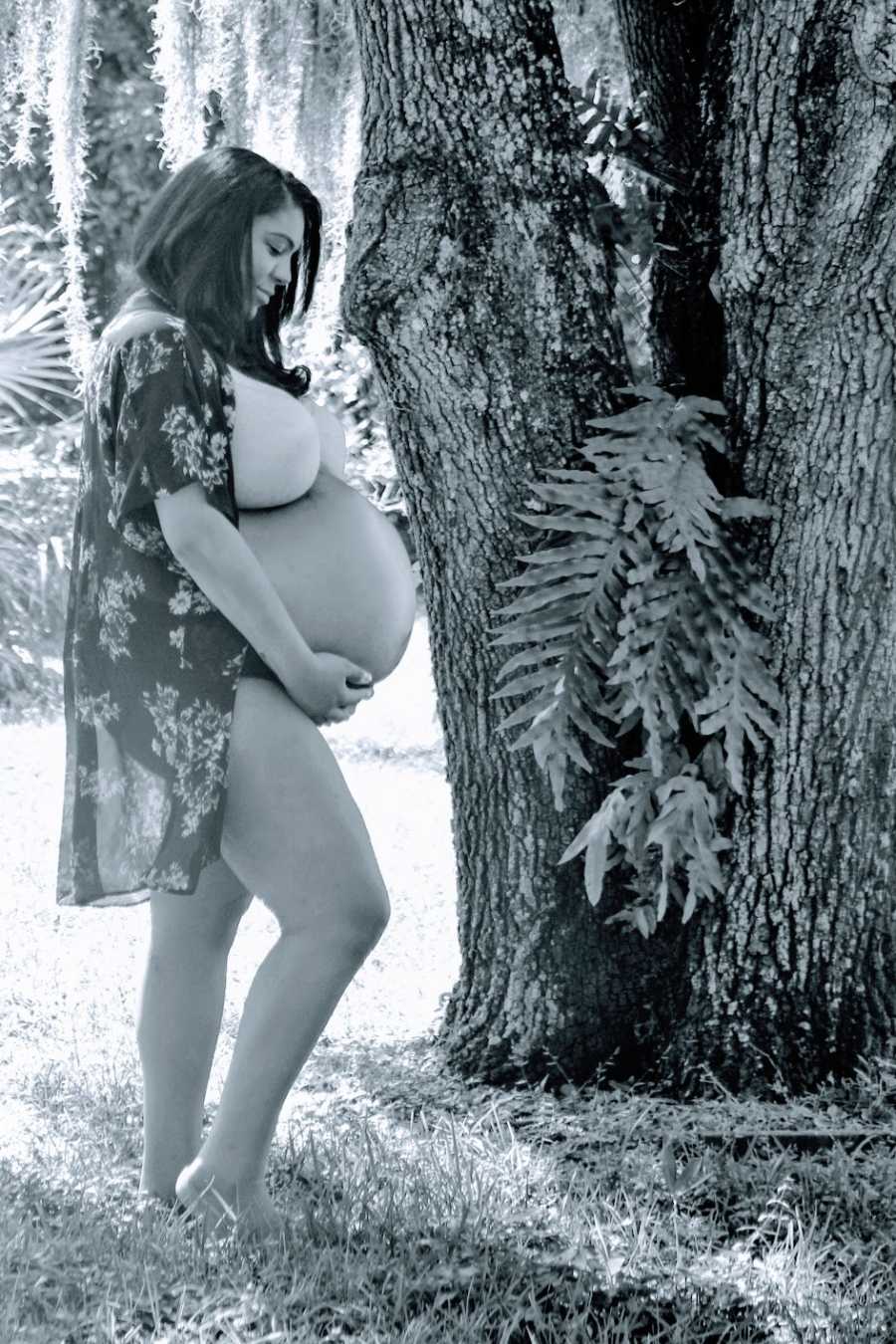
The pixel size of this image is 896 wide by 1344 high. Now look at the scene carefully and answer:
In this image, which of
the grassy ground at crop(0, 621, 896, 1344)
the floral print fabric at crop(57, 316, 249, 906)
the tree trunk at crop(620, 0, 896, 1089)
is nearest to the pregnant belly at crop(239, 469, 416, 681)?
the floral print fabric at crop(57, 316, 249, 906)

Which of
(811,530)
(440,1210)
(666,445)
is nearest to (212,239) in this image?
(666,445)

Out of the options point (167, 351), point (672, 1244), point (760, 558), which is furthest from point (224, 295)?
point (672, 1244)

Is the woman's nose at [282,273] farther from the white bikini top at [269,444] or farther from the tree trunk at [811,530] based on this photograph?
the tree trunk at [811,530]

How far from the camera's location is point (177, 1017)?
8.93ft

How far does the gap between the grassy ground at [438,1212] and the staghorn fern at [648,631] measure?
51cm

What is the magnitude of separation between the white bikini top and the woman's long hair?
0.11 m

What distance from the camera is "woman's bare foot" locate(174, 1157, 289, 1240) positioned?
2533 mm

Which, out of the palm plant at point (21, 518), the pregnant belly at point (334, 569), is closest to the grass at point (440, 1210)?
the pregnant belly at point (334, 569)

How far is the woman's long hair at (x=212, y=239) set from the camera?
2617 mm

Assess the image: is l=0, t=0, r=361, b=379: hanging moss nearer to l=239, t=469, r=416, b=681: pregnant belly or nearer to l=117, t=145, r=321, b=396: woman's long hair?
l=117, t=145, r=321, b=396: woman's long hair

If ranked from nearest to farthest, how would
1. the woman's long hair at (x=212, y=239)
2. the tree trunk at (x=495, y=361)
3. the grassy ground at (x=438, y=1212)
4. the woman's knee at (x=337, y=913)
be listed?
1. the grassy ground at (x=438, y=1212)
2. the woman's knee at (x=337, y=913)
3. the woman's long hair at (x=212, y=239)
4. the tree trunk at (x=495, y=361)

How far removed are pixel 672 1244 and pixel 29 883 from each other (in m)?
3.47

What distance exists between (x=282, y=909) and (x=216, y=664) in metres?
0.41

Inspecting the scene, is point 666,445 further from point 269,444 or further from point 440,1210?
point 440,1210
